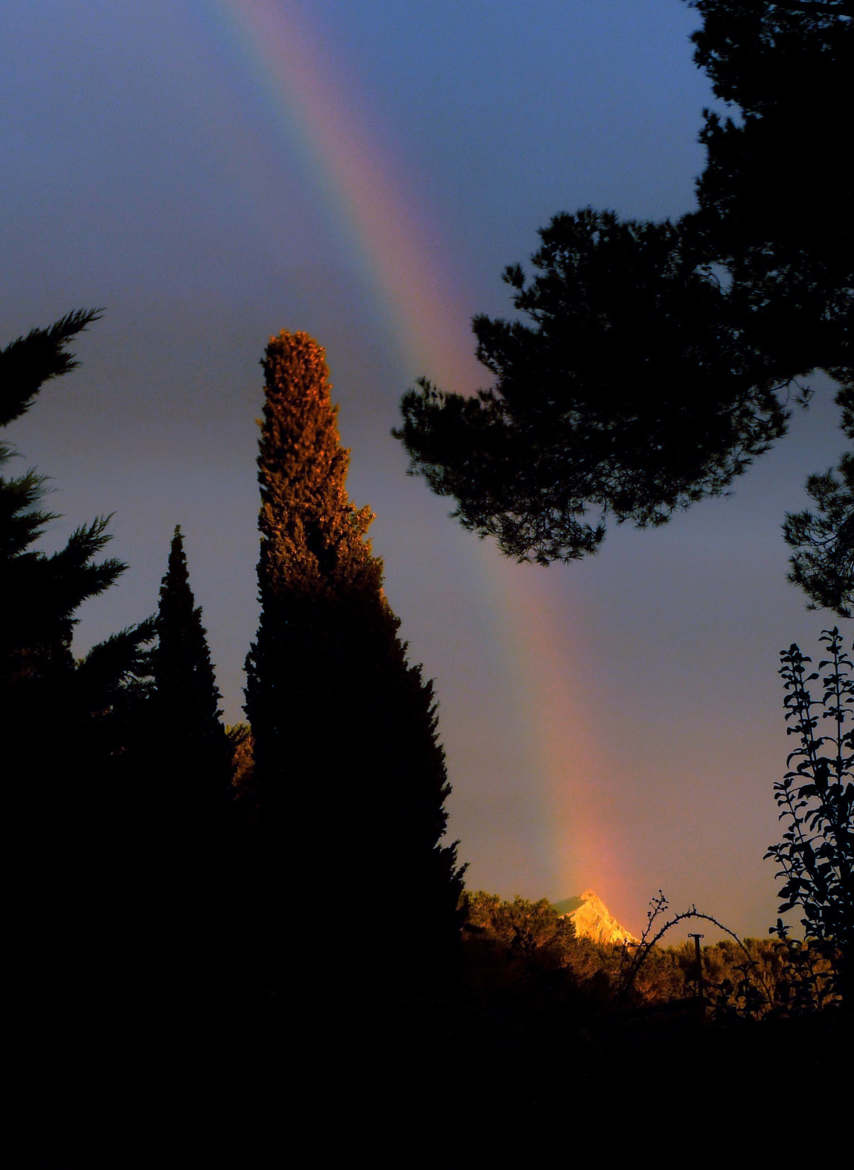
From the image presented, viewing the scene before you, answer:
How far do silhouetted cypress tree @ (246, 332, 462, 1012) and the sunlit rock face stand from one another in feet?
21.6

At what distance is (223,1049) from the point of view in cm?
643

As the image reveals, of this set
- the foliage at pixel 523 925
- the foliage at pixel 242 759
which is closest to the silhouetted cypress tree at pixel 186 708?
the foliage at pixel 242 759

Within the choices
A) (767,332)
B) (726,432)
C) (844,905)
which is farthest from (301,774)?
(844,905)

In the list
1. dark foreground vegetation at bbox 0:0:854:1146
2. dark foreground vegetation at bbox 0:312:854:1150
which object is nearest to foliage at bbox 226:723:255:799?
dark foreground vegetation at bbox 0:312:854:1150

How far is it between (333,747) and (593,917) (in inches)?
362

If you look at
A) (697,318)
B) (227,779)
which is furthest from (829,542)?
(227,779)

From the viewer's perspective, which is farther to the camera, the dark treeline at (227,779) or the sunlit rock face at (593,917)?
the sunlit rock face at (593,917)

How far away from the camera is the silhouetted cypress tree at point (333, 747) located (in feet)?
50.2

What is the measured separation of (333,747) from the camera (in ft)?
53.7

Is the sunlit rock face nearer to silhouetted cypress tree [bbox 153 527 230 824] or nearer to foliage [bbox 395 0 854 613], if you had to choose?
silhouetted cypress tree [bbox 153 527 230 824]

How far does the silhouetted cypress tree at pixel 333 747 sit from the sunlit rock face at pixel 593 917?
6.59 m

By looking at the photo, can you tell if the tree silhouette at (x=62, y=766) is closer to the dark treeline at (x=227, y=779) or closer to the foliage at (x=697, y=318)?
the dark treeline at (x=227, y=779)

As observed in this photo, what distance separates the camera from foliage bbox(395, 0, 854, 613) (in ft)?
32.6

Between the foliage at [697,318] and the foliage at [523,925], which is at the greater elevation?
the foliage at [697,318]
